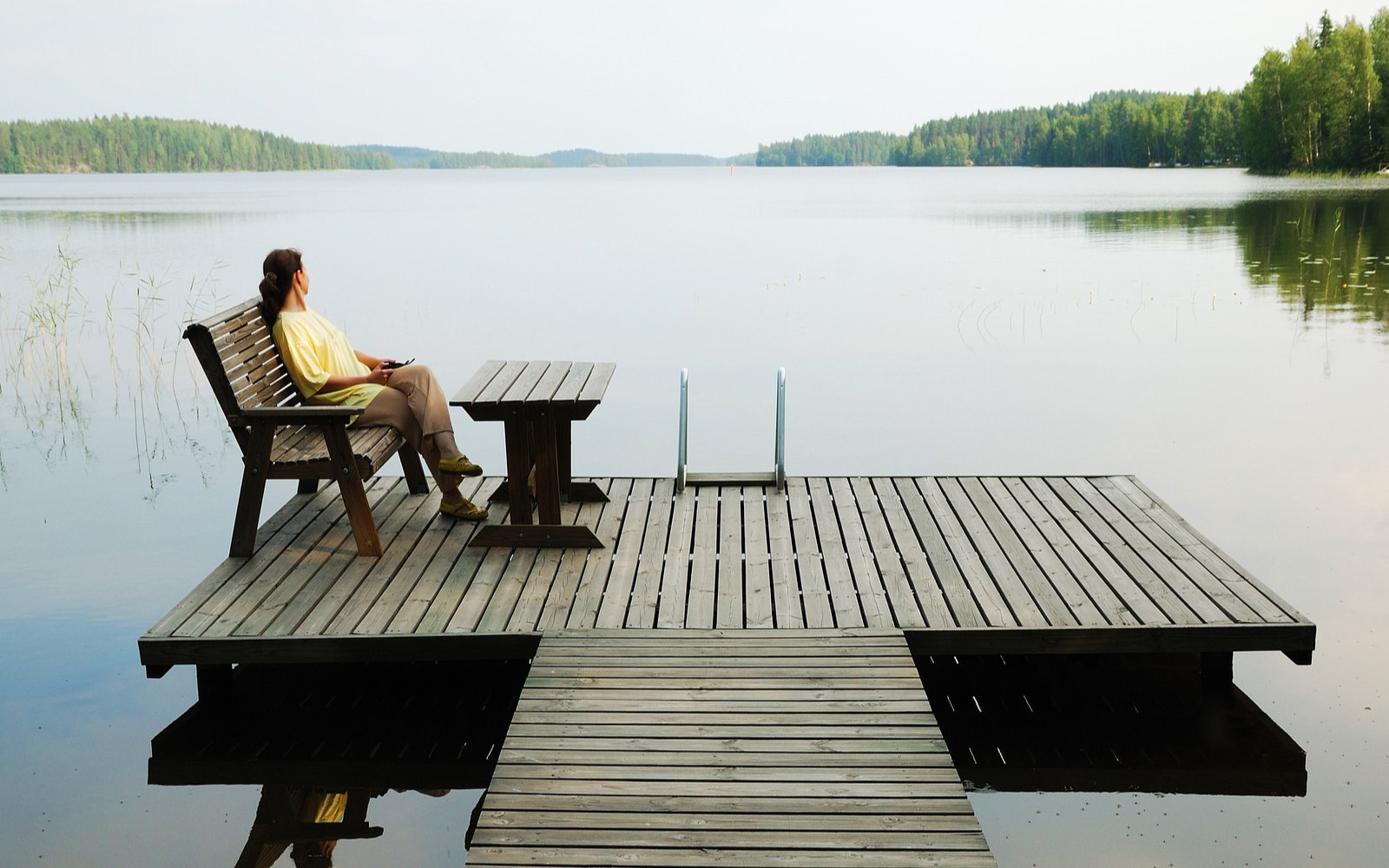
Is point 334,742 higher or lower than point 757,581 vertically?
lower

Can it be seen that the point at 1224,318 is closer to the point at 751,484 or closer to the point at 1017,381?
the point at 1017,381

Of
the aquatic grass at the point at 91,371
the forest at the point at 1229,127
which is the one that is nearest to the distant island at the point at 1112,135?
the forest at the point at 1229,127

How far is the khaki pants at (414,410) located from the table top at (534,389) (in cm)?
21

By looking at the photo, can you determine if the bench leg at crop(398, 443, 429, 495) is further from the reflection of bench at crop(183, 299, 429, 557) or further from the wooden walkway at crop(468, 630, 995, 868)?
the wooden walkway at crop(468, 630, 995, 868)

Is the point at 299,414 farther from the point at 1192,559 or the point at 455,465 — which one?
the point at 1192,559

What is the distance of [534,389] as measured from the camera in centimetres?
478

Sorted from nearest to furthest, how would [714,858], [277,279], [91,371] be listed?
[714,858] → [277,279] → [91,371]

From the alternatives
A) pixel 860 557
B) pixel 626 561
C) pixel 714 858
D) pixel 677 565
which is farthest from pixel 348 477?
pixel 714 858

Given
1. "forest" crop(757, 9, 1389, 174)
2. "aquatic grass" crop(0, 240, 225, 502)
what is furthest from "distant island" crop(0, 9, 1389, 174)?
"aquatic grass" crop(0, 240, 225, 502)

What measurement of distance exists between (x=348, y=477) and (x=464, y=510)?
0.66m

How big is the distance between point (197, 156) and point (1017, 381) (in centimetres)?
10559

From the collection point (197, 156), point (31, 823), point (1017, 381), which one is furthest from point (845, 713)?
point (197, 156)

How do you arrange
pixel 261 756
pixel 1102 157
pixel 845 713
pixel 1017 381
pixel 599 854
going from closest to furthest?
1. pixel 599 854
2. pixel 845 713
3. pixel 261 756
4. pixel 1017 381
5. pixel 1102 157

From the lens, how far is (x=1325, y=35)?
57812mm
